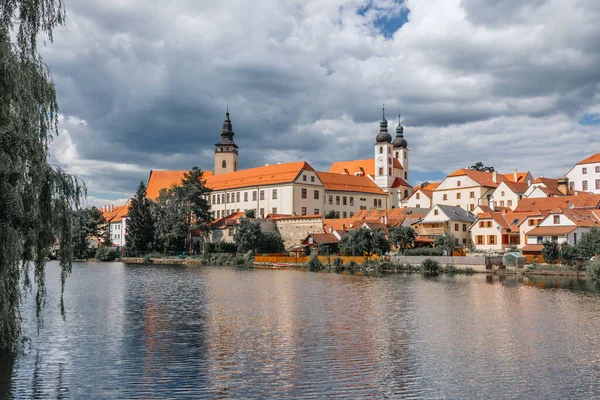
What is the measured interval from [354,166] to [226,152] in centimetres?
2671

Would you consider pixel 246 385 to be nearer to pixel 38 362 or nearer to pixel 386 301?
pixel 38 362

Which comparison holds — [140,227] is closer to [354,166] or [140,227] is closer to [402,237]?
[402,237]

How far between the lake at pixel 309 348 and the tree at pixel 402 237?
32.4 meters

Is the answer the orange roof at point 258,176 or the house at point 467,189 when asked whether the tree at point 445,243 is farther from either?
the orange roof at point 258,176

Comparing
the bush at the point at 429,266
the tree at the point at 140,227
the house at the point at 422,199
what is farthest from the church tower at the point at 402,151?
the bush at the point at 429,266

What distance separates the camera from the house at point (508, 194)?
85875 mm

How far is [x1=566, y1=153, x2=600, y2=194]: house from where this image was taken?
8881 cm

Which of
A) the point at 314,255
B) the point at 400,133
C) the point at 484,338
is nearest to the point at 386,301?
the point at 484,338

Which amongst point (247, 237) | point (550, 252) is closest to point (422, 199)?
point (247, 237)

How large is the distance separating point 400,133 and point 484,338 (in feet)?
375

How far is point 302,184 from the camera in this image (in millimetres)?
94250

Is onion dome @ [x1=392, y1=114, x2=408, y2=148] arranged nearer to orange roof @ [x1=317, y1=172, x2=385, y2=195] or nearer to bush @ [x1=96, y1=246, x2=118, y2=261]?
orange roof @ [x1=317, y1=172, x2=385, y2=195]

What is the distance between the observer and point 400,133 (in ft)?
433

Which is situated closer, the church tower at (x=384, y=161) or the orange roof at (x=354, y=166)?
the church tower at (x=384, y=161)
